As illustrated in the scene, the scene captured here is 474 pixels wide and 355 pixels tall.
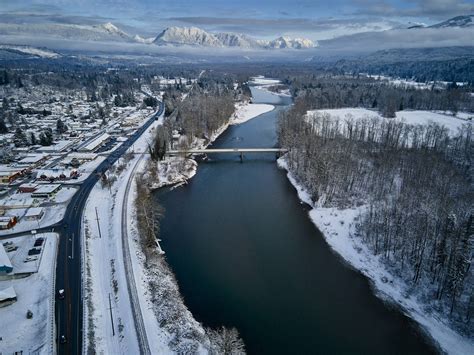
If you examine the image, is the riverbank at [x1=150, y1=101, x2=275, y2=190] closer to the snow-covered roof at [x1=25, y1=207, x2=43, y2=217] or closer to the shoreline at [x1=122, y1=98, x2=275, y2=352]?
the shoreline at [x1=122, y1=98, x2=275, y2=352]

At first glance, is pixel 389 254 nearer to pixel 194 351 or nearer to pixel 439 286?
pixel 439 286

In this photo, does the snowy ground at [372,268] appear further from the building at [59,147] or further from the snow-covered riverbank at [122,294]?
the building at [59,147]

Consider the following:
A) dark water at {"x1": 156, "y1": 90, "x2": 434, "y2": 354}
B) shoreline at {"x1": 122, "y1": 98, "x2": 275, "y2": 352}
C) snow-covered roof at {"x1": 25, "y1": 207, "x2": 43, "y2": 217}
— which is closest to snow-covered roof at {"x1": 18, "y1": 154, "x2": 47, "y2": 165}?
snow-covered roof at {"x1": 25, "y1": 207, "x2": 43, "y2": 217}

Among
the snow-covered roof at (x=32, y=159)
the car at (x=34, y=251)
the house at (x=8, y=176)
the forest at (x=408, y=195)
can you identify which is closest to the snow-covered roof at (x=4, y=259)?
the car at (x=34, y=251)

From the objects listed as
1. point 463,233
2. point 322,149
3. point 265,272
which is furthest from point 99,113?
point 463,233

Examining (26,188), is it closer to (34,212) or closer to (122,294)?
(34,212)
